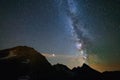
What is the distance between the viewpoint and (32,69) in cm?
3725

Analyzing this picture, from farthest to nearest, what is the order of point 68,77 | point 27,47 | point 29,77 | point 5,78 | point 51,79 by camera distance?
1. point 27,47
2. point 68,77
3. point 51,79
4. point 29,77
5. point 5,78

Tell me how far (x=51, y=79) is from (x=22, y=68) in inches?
200

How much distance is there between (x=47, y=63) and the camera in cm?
4162

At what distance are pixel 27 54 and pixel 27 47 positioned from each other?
3207 millimetres

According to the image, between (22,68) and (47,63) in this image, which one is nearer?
(22,68)

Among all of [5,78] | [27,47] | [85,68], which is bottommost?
[5,78]

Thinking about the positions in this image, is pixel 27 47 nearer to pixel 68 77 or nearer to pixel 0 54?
pixel 0 54

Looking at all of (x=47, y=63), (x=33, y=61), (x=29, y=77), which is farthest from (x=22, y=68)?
(x=47, y=63)

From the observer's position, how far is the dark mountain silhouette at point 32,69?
33969 mm

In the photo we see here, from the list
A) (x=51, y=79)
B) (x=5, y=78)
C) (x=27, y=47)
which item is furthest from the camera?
(x=27, y=47)

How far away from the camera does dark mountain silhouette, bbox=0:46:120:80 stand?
34.0 m

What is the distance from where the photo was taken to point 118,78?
4125 centimetres

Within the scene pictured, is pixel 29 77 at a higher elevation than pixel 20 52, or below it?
below

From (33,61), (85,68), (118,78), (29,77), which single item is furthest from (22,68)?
(118,78)
